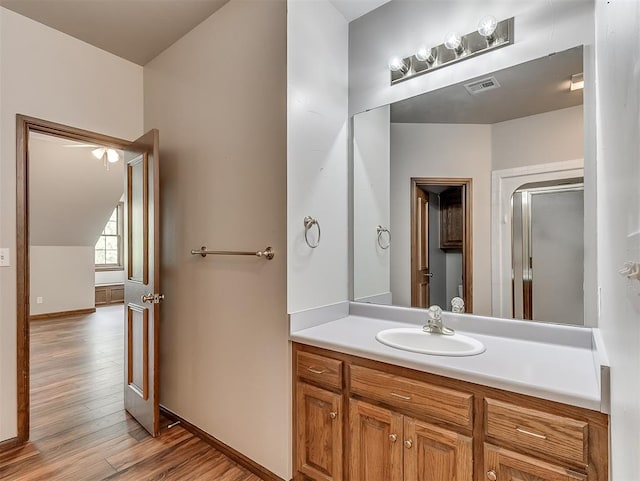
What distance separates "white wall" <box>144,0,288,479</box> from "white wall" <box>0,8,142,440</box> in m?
0.39

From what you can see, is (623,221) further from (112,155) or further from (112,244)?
(112,244)

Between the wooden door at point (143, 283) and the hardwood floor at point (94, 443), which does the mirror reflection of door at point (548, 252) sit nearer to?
the hardwood floor at point (94, 443)

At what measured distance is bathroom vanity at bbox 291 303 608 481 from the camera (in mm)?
1051

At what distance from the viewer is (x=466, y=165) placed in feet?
6.14

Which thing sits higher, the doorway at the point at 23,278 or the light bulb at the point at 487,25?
the light bulb at the point at 487,25

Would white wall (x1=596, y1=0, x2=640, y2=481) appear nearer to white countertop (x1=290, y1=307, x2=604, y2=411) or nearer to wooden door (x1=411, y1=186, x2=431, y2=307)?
white countertop (x1=290, y1=307, x2=604, y2=411)

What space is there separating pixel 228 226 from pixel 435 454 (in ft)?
5.05

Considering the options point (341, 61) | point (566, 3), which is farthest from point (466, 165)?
point (341, 61)

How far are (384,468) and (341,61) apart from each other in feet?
7.16

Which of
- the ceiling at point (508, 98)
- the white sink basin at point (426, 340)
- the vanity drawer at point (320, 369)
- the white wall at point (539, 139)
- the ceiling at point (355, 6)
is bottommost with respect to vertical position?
the vanity drawer at point (320, 369)

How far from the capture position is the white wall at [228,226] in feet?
6.00

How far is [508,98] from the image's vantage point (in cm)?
171

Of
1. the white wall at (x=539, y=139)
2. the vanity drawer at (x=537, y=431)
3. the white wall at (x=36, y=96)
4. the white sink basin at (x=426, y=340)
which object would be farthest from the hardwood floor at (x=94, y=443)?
the white wall at (x=539, y=139)

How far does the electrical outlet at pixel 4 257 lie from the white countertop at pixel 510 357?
6.18 ft
